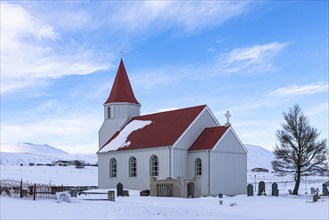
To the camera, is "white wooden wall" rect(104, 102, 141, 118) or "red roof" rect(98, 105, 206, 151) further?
"white wooden wall" rect(104, 102, 141, 118)

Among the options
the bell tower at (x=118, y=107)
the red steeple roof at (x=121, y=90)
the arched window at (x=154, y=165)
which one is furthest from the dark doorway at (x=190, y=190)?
the red steeple roof at (x=121, y=90)

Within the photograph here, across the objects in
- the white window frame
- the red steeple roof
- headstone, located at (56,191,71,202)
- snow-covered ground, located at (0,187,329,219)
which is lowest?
snow-covered ground, located at (0,187,329,219)

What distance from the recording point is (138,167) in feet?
145

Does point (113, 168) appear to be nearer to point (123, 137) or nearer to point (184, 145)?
point (123, 137)

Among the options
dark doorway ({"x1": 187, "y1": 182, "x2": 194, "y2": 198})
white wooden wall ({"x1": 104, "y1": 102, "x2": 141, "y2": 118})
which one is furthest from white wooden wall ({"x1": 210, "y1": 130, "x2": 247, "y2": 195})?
white wooden wall ({"x1": 104, "y1": 102, "x2": 141, "y2": 118})

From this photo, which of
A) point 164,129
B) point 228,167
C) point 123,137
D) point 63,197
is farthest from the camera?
point 123,137

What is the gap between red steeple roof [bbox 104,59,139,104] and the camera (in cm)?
5300

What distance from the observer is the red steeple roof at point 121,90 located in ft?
174

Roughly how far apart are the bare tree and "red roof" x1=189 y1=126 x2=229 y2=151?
8640mm

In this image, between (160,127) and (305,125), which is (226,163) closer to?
(160,127)

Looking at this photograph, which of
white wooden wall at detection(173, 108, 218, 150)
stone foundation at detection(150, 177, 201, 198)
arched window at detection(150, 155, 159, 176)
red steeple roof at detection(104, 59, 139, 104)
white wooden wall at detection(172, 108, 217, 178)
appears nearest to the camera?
stone foundation at detection(150, 177, 201, 198)

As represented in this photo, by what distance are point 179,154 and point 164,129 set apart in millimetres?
3692

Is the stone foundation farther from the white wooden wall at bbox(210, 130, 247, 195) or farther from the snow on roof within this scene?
the snow on roof

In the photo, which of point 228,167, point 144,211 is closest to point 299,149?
point 228,167
